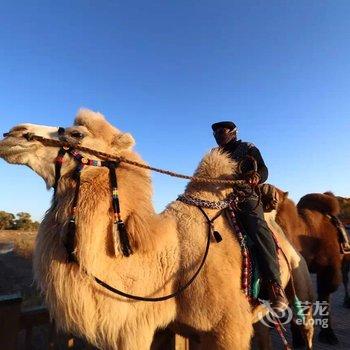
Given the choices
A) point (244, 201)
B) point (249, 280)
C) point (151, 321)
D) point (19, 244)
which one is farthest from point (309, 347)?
point (19, 244)

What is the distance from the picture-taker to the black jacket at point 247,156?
3832 millimetres

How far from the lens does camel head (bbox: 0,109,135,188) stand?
2754 mm

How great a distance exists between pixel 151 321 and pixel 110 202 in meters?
0.98

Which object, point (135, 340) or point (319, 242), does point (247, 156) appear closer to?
point (135, 340)

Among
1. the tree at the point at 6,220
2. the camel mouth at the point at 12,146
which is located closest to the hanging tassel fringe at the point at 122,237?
the camel mouth at the point at 12,146

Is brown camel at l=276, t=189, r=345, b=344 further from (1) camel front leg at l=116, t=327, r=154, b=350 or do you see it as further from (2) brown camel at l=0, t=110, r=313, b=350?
(1) camel front leg at l=116, t=327, r=154, b=350

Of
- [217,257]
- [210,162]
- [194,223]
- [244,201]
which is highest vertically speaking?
[210,162]

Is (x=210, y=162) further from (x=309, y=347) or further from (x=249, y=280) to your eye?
(x=309, y=347)

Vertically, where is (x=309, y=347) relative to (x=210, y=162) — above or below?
below

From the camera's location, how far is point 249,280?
3.27 m

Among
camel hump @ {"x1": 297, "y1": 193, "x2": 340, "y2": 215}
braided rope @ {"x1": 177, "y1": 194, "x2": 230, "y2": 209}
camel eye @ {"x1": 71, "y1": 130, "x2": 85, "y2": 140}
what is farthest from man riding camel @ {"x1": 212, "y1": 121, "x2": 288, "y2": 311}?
camel hump @ {"x1": 297, "y1": 193, "x2": 340, "y2": 215}

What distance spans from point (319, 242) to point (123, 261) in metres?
5.32

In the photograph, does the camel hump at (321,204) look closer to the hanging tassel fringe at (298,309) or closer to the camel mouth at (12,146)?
the hanging tassel fringe at (298,309)

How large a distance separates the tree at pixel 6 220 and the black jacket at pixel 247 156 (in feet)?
68.3
